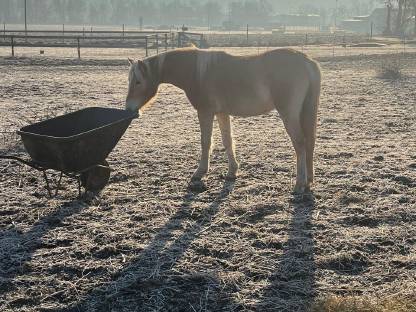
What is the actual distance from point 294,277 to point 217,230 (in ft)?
3.61

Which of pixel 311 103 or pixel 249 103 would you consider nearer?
pixel 311 103

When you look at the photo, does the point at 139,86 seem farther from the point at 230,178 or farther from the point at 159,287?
the point at 159,287

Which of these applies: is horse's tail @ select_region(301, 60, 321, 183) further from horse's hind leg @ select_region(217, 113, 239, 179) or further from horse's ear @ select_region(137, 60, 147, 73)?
horse's ear @ select_region(137, 60, 147, 73)

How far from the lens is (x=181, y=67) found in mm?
6254

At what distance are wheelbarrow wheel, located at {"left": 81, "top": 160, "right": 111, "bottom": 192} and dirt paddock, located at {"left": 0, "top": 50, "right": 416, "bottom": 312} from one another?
21 cm

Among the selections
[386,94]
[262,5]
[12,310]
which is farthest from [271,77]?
[262,5]

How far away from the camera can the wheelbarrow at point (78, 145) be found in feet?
17.0

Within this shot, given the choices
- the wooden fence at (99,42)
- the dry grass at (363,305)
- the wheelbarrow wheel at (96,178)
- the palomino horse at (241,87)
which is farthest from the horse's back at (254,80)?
the wooden fence at (99,42)

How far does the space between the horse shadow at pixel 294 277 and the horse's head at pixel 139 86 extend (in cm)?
247

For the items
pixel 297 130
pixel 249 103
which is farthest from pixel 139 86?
pixel 297 130

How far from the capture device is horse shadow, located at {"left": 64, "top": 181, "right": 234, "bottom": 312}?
3576mm

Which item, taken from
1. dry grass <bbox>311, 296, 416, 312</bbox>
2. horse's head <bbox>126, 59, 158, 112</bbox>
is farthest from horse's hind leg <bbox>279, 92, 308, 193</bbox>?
dry grass <bbox>311, 296, 416, 312</bbox>

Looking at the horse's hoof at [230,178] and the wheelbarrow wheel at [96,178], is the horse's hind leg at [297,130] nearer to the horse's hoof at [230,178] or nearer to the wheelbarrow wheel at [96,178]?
the horse's hoof at [230,178]

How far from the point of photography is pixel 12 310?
3.51 meters
